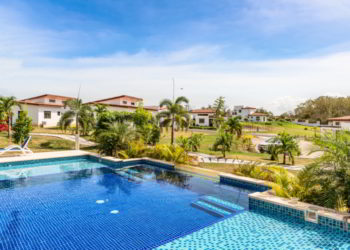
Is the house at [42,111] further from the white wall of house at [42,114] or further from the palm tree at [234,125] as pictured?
the palm tree at [234,125]

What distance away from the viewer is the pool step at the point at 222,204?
6219 millimetres

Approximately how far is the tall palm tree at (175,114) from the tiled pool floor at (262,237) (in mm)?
12928

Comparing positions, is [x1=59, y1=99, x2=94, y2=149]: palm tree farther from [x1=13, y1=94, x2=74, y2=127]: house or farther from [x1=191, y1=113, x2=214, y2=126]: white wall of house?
[x1=191, y1=113, x2=214, y2=126]: white wall of house

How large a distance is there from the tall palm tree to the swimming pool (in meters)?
9.16

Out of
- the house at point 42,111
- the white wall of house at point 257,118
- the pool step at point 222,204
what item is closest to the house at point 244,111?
the white wall of house at point 257,118

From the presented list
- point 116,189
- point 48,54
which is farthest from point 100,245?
point 48,54

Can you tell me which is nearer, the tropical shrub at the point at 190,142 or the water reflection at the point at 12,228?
the water reflection at the point at 12,228

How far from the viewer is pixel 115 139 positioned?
12469mm

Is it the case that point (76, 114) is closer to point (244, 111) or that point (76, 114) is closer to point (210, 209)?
point (210, 209)

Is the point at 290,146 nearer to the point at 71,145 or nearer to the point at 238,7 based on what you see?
the point at 238,7

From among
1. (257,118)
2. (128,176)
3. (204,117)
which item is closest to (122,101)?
(204,117)

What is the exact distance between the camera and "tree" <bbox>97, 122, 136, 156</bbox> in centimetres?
1245

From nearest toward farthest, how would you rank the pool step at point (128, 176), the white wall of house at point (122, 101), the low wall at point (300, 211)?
the low wall at point (300, 211), the pool step at point (128, 176), the white wall of house at point (122, 101)

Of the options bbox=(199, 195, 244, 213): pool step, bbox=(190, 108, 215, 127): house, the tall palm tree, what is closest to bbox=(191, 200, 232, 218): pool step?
bbox=(199, 195, 244, 213): pool step
